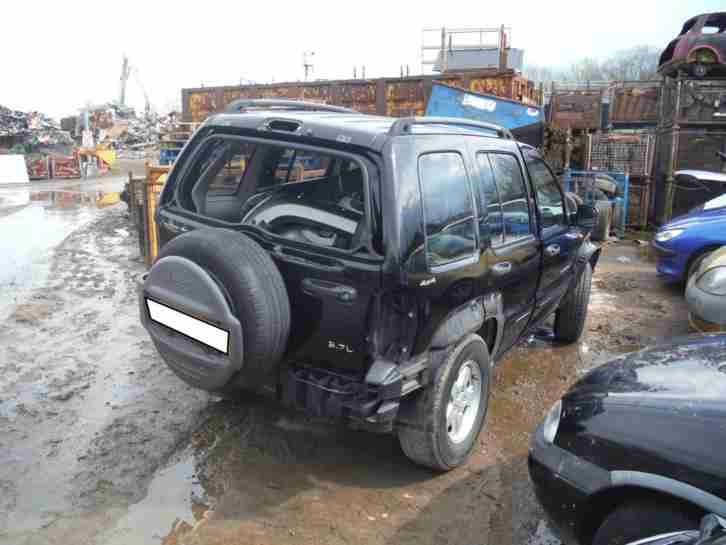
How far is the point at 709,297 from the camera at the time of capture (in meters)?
5.43

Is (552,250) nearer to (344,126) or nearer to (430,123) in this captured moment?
(430,123)

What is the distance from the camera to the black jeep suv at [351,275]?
9.88 feet

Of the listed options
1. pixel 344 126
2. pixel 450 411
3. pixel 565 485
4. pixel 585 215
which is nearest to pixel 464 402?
pixel 450 411

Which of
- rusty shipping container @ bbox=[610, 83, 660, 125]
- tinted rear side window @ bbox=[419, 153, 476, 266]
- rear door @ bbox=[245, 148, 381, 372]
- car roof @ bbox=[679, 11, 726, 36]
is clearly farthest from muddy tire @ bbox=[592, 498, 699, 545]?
rusty shipping container @ bbox=[610, 83, 660, 125]

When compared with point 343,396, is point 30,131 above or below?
above

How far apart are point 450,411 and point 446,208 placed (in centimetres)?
115

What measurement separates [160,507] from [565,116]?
12.8m

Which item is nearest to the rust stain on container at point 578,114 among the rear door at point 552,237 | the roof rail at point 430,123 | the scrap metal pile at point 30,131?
the rear door at point 552,237

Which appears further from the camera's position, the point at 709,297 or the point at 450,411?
the point at 709,297

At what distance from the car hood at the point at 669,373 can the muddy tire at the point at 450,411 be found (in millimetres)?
695

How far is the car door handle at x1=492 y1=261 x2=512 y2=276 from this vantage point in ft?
12.3

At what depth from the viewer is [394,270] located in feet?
9.74

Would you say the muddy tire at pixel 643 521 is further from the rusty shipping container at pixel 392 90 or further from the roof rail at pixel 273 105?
the rusty shipping container at pixel 392 90

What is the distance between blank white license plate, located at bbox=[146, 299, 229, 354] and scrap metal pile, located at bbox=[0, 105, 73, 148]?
3257 centimetres
